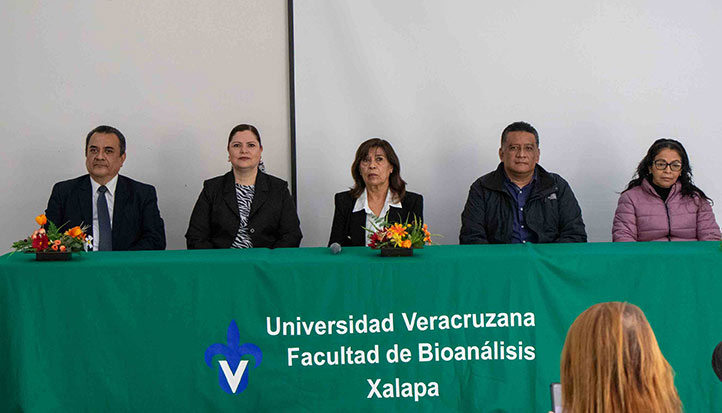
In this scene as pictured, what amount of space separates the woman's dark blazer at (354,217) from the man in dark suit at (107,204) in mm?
1046

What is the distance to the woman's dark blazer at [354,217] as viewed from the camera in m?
4.54

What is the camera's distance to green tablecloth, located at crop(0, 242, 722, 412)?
3260 mm

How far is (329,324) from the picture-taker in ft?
10.9

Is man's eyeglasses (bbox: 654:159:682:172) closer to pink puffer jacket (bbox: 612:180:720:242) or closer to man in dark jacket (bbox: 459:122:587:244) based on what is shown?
pink puffer jacket (bbox: 612:180:720:242)

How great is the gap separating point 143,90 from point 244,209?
1175mm

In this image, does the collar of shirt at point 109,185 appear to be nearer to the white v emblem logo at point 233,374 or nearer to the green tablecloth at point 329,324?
the green tablecloth at point 329,324

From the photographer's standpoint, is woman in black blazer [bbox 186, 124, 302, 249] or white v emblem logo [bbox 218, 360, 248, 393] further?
woman in black blazer [bbox 186, 124, 302, 249]

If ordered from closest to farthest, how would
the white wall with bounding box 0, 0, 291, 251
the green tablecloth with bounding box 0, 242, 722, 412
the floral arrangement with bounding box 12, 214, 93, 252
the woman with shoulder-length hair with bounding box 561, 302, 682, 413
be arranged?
the woman with shoulder-length hair with bounding box 561, 302, 682, 413, the green tablecloth with bounding box 0, 242, 722, 412, the floral arrangement with bounding box 12, 214, 93, 252, the white wall with bounding box 0, 0, 291, 251

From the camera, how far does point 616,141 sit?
525 cm

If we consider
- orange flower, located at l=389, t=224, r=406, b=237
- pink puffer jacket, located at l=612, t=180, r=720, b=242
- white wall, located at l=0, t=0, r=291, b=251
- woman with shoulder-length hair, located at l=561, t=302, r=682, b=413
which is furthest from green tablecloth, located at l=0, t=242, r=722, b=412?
woman with shoulder-length hair, located at l=561, t=302, r=682, b=413

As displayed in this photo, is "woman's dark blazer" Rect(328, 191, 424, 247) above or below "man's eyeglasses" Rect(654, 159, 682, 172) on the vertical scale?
below

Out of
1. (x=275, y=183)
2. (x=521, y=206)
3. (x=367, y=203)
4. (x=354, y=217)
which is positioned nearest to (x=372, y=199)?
(x=367, y=203)

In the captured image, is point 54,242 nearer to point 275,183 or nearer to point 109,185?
point 109,185

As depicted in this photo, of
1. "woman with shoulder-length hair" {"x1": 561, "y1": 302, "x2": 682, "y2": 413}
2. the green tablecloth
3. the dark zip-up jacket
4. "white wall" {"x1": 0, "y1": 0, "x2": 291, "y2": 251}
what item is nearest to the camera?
"woman with shoulder-length hair" {"x1": 561, "y1": 302, "x2": 682, "y2": 413}
